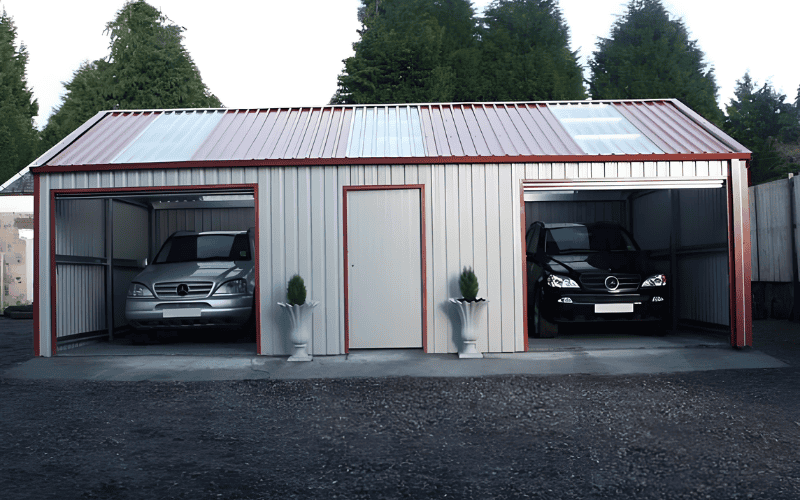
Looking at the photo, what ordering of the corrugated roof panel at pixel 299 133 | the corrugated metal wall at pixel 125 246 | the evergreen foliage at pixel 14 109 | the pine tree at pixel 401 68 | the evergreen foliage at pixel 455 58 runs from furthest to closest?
the evergreen foliage at pixel 14 109
the evergreen foliage at pixel 455 58
the pine tree at pixel 401 68
the corrugated metal wall at pixel 125 246
the corrugated roof panel at pixel 299 133

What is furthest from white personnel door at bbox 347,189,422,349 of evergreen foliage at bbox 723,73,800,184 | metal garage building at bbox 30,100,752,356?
evergreen foliage at bbox 723,73,800,184

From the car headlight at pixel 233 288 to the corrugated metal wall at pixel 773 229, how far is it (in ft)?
30.8

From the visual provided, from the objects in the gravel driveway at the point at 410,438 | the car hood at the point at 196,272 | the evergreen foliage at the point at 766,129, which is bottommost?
the gravel driveway at the point at 410,438

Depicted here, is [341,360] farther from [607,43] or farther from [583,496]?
[607,43]

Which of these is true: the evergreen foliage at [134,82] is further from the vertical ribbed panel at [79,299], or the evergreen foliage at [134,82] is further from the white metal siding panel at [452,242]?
the white metal siding panel at [452,242]

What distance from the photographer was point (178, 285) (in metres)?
10.0

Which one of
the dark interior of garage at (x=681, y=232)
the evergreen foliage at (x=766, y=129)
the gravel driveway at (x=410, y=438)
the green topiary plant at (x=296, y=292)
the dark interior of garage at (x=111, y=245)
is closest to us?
the gravel driveway at (x=410, y=438)

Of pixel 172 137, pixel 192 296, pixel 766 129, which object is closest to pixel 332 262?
pixel 192 296

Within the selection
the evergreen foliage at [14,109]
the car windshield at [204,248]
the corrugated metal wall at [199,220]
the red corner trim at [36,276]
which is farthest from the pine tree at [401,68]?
the red corner trim at [36,276]

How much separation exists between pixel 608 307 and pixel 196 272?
230 inches

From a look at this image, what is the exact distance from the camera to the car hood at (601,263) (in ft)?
33.2

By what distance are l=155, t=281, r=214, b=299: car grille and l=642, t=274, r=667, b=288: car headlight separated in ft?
20.0

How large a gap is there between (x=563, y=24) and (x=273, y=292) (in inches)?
1812

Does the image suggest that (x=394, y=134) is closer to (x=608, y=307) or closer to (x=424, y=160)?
(x=424, y=160)
